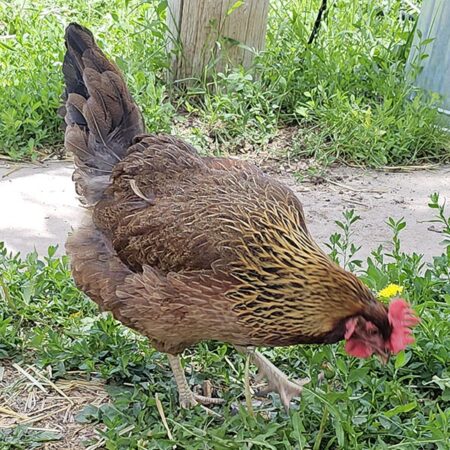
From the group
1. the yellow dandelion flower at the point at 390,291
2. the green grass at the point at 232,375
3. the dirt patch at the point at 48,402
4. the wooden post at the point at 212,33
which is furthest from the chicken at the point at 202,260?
the wooden post at the point at 212,33

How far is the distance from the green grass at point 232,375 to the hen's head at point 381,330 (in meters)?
0.10

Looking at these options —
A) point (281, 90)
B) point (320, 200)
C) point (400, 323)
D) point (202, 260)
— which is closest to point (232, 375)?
point (202, 260)

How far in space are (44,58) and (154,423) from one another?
3.86 m

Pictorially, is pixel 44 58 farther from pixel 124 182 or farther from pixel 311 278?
pixel 311 278

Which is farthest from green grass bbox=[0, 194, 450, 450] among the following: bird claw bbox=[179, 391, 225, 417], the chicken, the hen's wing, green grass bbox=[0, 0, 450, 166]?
green grass bbox=[0, 0, 450, 166]

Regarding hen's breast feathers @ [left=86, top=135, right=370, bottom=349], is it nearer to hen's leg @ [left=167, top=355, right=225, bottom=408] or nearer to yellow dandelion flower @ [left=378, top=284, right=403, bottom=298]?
hen's leg @ [left=167, top=355, right=225, bottom=408]

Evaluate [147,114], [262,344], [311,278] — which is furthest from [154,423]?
[147,114]

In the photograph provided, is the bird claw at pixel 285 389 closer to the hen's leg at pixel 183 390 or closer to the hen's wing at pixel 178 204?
the hen's leg at pixel 183 390

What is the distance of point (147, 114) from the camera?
5.68m

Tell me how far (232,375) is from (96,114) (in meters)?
1.30

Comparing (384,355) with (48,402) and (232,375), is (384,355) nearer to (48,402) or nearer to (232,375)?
(232,375)

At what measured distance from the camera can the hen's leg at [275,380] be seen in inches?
128

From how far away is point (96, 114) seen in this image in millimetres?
3793

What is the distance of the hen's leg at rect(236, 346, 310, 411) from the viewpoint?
326 centimetres
